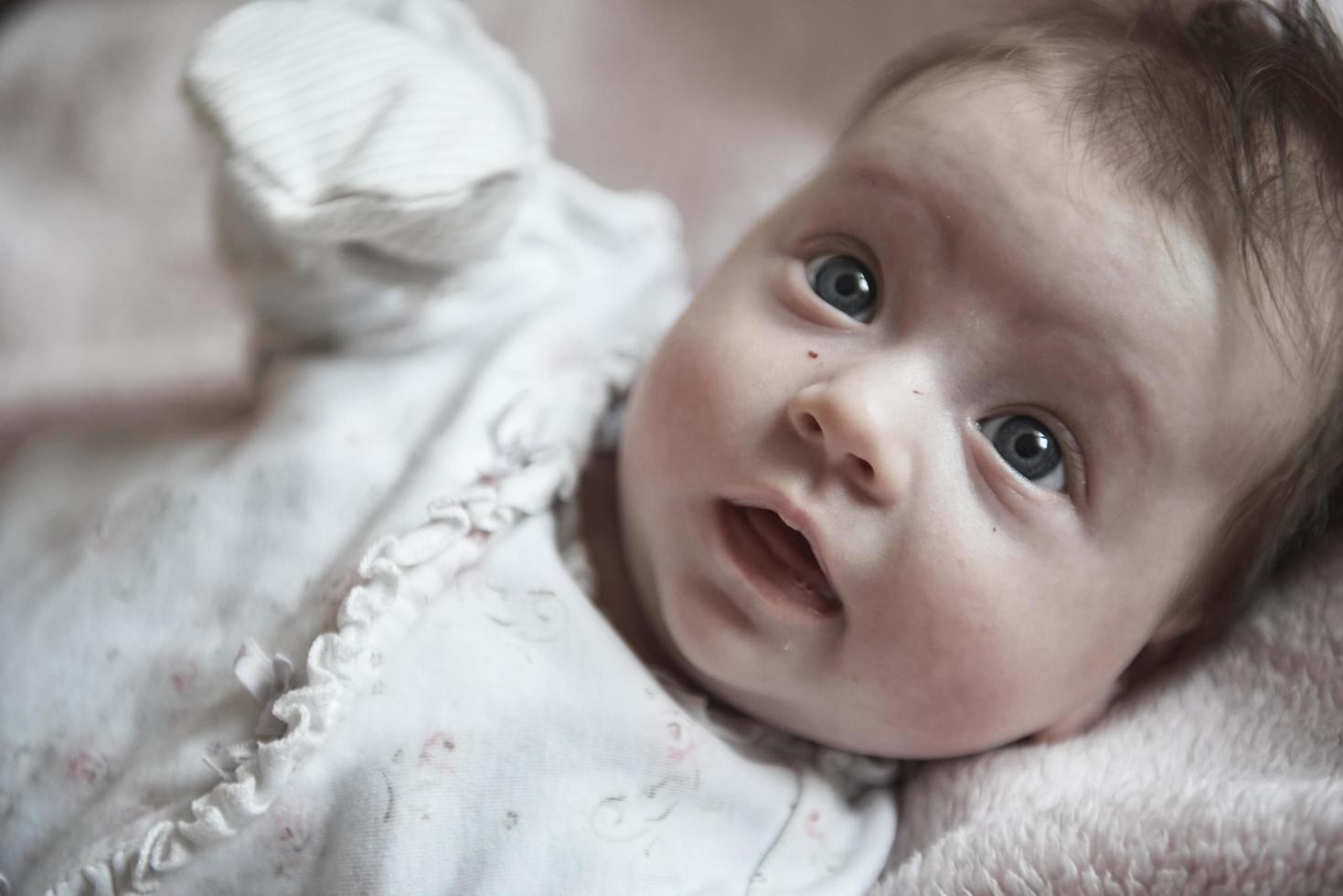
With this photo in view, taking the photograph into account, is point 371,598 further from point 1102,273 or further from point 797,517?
point 1102,273

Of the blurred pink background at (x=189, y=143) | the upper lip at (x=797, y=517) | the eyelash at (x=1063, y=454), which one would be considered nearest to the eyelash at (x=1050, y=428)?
the eyelash at (x=1063, y=454)

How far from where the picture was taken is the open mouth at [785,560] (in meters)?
0.78

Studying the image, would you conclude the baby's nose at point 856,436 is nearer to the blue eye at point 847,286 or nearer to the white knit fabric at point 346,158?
the blue eye at point 847,286

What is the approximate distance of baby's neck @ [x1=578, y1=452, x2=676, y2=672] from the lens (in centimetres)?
94

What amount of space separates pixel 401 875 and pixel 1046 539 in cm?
48

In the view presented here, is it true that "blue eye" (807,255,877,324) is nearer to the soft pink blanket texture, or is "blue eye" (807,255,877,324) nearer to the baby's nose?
the baby's nose

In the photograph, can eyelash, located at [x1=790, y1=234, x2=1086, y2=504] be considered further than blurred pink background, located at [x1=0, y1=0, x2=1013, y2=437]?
No

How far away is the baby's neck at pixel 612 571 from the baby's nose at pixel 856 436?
0.87ft

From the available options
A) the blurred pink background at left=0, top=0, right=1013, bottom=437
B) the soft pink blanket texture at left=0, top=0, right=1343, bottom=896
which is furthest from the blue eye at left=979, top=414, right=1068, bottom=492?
the blurred pink background at left=0, top=0, right=1013, bottom=437

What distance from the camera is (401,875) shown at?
2.45ft

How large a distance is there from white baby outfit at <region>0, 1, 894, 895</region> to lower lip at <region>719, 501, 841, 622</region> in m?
0.13

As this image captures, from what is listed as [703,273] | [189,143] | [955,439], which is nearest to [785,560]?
[955,439]

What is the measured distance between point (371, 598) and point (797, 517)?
29 cm

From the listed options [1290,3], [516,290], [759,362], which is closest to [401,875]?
[759,362]
